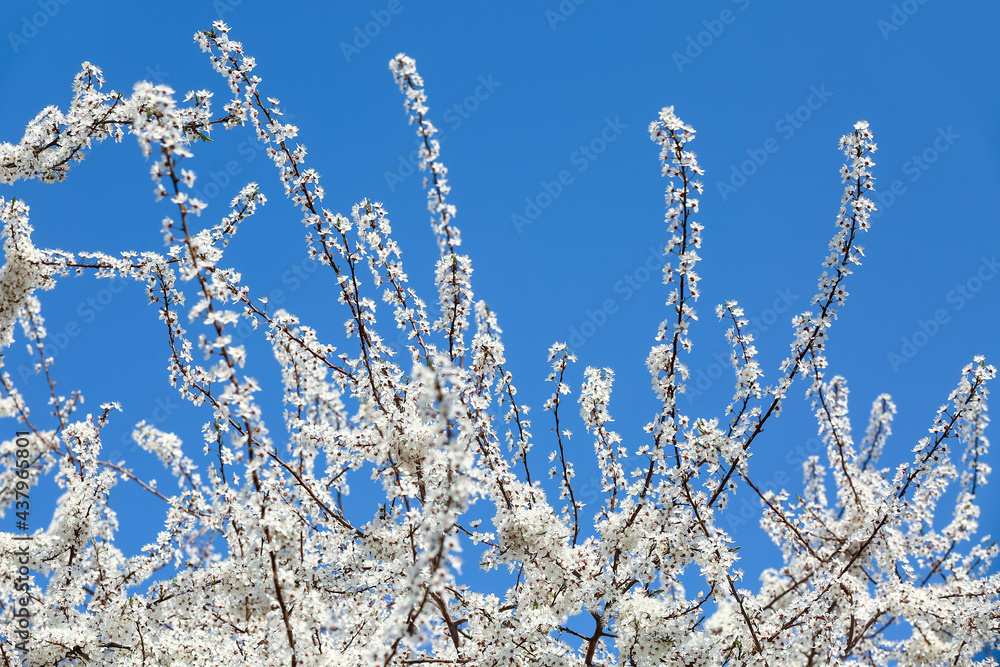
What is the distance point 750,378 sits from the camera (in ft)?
17.7

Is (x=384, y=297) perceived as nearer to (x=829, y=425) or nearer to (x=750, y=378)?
(x=750, y=378)

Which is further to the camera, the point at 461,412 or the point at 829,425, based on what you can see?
the point at 829,425

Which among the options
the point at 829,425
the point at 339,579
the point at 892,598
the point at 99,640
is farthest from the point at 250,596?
the point at 829,425

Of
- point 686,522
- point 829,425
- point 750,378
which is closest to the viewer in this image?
point 686,522

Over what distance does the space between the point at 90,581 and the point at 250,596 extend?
2071 mm

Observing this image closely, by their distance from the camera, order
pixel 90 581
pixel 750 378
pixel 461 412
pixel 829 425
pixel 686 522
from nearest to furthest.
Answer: pixel 461 412 < pixel 686 522 < pixel 750 378 < pixel 90 581 < pixel 829 425

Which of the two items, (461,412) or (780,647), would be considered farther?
(780,647)

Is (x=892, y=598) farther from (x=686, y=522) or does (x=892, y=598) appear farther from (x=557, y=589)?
(x=557, y=589)

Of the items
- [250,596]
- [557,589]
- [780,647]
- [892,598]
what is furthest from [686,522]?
[250,596]

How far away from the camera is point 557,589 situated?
5.29 metres

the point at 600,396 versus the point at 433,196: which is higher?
the point at 433,196

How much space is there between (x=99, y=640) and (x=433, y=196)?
15.6 feet

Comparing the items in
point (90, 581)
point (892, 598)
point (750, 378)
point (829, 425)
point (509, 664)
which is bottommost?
point (509, 664)

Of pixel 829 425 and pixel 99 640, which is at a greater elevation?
pixel 829 425
